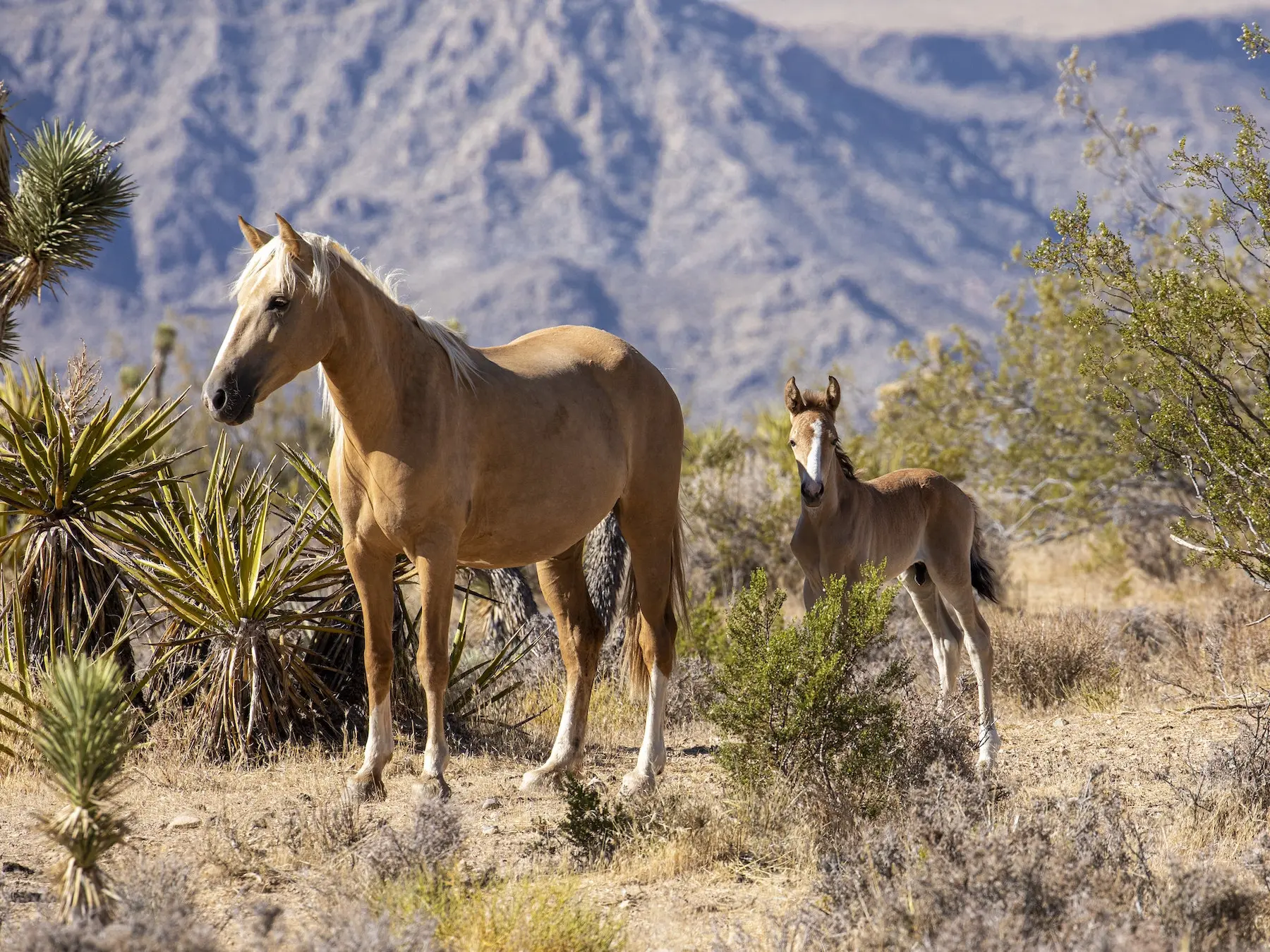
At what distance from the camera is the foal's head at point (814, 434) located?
295 inches

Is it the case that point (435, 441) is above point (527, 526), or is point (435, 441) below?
above

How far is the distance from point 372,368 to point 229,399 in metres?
0.79

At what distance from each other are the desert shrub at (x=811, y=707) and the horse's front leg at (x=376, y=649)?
5.15 ft

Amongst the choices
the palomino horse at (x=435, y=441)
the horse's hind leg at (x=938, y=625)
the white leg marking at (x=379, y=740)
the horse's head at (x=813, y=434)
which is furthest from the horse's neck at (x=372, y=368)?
the horse's hind leg at (x=938, y=625)

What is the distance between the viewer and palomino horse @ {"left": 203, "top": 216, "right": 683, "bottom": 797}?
16.9 ft

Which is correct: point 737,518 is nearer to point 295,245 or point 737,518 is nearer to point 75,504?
point 75,504

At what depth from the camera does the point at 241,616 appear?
6844mm

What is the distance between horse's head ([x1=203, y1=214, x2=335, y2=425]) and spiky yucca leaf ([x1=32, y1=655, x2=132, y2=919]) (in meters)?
1.38

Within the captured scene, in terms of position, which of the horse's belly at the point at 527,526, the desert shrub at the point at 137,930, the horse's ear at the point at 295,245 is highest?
the horse's ear at the point at 295,245

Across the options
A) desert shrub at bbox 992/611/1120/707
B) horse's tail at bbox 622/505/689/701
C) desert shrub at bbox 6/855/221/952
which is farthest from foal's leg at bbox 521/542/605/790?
desert shrub at bbox 992/611/1120/707

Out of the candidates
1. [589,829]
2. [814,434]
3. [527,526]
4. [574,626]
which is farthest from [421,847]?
[814,434]

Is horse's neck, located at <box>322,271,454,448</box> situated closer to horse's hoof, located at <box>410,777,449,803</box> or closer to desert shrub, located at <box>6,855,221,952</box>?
horse's hoof, located at <box>410,777,449,803</box>

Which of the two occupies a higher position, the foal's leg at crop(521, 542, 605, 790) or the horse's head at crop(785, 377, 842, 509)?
the horse's head at crop(785, 377, 842, 509)

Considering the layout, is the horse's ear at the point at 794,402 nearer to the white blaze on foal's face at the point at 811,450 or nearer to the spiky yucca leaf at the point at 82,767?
the white blaze on foal's face at the point at 811,450
